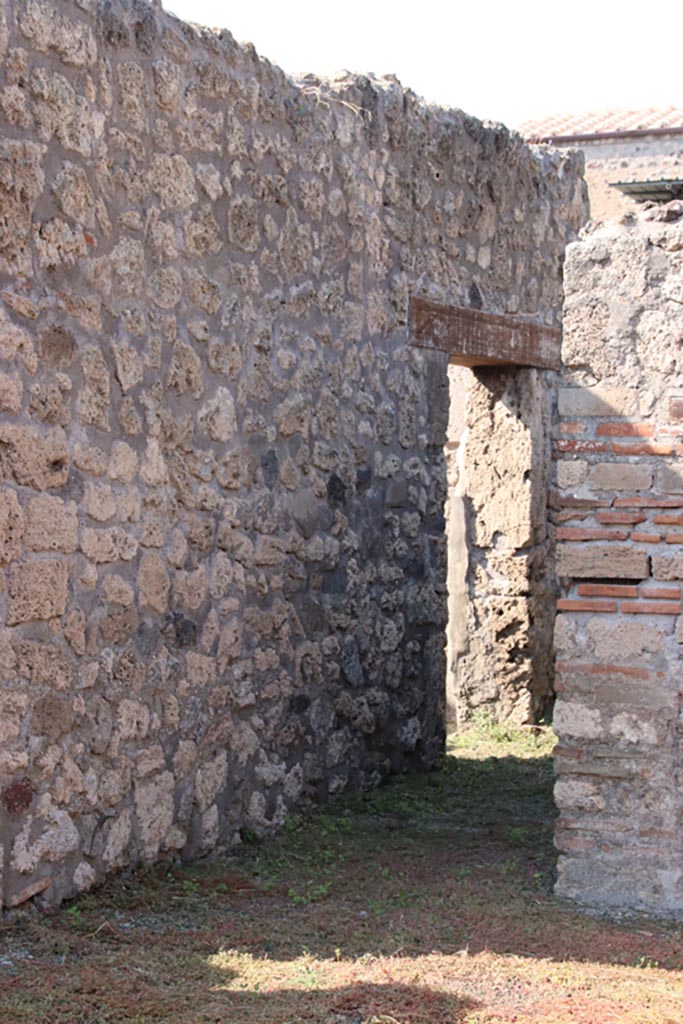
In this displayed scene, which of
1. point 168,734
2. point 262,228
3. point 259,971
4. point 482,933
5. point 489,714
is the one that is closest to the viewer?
point 259,971

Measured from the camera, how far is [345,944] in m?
4.58

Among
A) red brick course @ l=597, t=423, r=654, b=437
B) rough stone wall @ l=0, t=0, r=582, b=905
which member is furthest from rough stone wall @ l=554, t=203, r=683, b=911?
rough stone wall @ l=0, t=0, r=582, b=905

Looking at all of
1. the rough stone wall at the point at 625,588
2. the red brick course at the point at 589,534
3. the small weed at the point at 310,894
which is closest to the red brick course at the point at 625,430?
the rough stone wall at the point at 625,588

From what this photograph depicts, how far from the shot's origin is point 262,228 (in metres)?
6.00

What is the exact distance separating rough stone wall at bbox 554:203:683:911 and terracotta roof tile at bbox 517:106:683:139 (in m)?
14.7

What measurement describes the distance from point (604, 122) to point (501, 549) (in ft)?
41.6

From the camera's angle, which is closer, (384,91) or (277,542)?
(277,542)

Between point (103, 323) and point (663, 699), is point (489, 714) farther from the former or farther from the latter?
point (103, 323)

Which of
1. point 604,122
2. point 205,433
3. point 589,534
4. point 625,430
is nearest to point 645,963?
point 589,534

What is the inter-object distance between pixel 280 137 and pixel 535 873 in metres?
3.36

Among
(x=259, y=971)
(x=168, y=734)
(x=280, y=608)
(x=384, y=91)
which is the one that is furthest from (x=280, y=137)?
(x=259, y=971)

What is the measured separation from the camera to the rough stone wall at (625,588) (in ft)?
16.3

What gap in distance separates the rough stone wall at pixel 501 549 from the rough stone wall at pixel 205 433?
4.07 ft

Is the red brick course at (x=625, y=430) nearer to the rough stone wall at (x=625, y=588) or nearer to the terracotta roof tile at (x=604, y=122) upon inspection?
the rough stone wall at (x=625, y=588)
